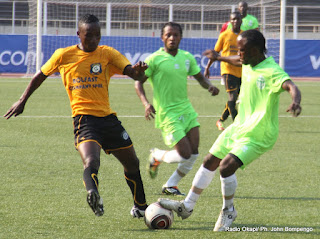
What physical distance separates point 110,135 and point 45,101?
12.5 metres

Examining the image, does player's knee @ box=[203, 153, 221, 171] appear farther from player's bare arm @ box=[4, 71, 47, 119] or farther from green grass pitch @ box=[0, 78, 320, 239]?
player's bare arm @ box=[4, 71, 47, 119]

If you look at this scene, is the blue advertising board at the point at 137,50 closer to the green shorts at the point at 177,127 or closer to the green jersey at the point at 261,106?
the green shorts at the point at 177,127

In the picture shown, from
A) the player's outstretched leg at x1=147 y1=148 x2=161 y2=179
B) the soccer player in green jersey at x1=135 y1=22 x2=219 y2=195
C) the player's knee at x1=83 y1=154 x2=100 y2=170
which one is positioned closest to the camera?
the player's knee at x1=83 y1=154 x2=100 y2=170

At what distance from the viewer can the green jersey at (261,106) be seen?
5.70 m

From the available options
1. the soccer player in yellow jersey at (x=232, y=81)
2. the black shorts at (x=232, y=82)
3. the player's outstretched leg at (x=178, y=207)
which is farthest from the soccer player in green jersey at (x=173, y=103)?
the black shorts at (x=232, y=82)

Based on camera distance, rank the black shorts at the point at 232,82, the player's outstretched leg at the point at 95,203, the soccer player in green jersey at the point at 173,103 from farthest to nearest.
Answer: the black shorts at the point at 232,82 → the soccer player in green jersey at the point at 173,103 → the player's outstretched leg at the point at 95,203

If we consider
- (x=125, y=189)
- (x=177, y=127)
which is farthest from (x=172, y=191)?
(x=177, y=127)

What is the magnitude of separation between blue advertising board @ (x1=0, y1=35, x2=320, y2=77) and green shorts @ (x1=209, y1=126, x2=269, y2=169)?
70.3ft

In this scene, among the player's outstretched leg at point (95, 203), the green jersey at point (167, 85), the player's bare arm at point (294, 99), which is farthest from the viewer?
the green jersey at point (167, 85)

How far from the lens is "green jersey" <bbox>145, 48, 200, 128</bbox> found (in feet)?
24.9

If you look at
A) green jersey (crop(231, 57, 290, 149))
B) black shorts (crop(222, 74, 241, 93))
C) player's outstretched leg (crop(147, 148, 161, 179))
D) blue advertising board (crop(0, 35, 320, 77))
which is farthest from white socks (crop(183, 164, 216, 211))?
blue advertising board (crop(0, 35, 320, 77))

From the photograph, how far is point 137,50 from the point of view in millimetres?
27641

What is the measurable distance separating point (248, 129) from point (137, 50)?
2218 cm

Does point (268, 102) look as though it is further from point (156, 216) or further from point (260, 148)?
point (156, 216)
